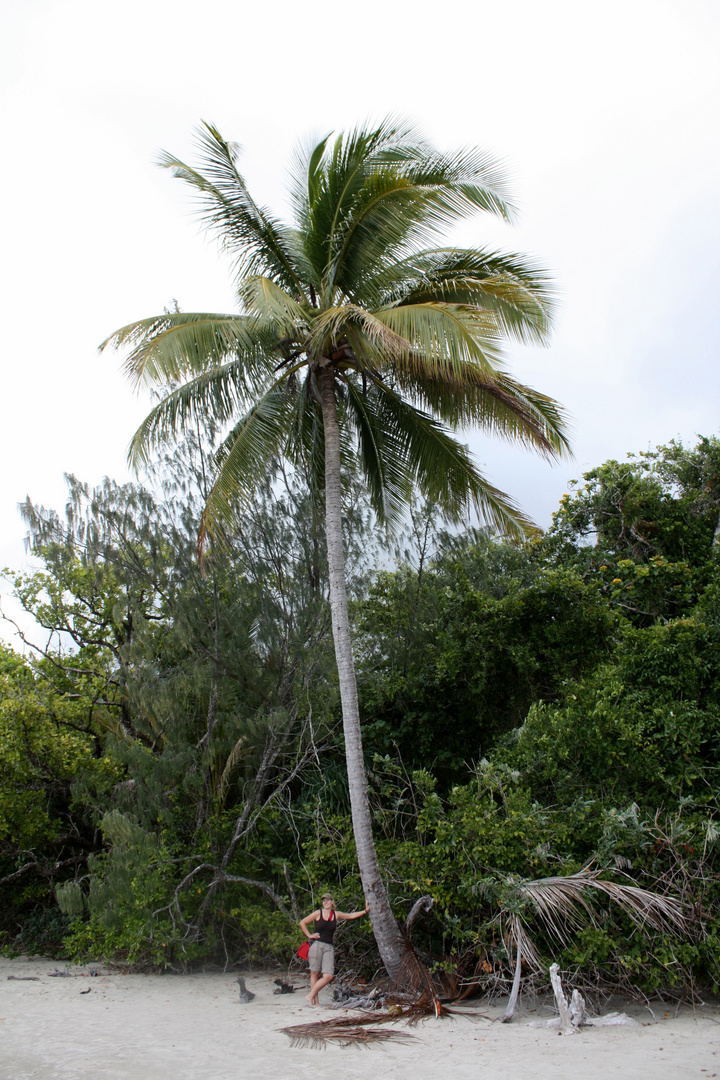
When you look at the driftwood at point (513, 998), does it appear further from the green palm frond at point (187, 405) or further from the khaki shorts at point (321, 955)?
the green palm frond at point (187, 405)

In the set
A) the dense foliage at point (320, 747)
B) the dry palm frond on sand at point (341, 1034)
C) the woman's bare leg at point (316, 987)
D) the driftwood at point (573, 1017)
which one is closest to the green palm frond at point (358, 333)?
the dense foliage at point (320, 747)

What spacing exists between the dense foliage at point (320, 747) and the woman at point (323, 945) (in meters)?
0.64

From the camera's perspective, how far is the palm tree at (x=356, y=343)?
816cm

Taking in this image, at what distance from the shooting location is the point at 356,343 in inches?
338

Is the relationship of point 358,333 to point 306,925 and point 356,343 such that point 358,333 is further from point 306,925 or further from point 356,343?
point 306,925

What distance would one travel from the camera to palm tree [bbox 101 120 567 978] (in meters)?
8.16

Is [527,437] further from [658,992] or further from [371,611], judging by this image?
[658,992]

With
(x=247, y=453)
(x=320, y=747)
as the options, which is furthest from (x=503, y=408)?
(x=320, y=747)

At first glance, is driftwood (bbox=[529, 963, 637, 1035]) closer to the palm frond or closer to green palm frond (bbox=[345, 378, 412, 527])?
green palm frond (bbox=[345, 378, 412, 527])

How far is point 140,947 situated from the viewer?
918 cm

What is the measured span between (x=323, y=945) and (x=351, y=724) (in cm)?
239

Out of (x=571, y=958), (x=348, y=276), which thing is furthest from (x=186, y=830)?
(x=348, y=276)

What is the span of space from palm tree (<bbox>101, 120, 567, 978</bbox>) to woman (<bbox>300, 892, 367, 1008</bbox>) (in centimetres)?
49

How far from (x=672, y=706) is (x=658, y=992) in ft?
9.49
